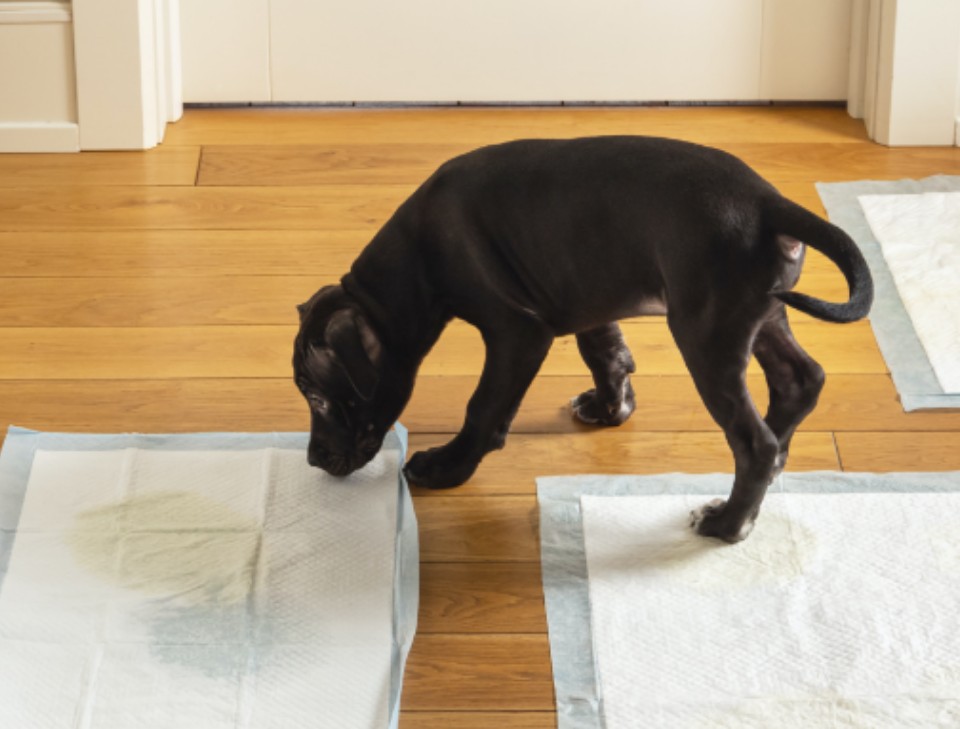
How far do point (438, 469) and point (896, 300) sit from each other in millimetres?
858

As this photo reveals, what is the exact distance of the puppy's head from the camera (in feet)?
6.62

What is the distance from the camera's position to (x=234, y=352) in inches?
98.3

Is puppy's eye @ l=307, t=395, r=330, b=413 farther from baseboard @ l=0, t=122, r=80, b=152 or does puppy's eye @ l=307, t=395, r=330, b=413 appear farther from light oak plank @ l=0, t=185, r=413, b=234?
baseboard @ l=0, t=122, r=80, b=152

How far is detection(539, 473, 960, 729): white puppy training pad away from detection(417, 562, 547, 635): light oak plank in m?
0.02

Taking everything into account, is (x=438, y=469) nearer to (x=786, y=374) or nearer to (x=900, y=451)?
(x=786, y=374)

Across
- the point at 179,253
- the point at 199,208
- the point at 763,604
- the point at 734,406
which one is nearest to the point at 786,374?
the point at 734,406

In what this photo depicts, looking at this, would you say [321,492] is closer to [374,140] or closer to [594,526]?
[594,526]

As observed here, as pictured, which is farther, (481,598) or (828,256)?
(481,598)

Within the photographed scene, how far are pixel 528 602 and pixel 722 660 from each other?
0.25 metres

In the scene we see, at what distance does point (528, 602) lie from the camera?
6.46 feet

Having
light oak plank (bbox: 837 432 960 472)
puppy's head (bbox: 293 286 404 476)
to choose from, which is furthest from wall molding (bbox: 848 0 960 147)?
puppy's head (bbox: 293 286 404 476)

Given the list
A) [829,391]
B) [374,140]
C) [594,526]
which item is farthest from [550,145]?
[374,140]

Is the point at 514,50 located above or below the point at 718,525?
above

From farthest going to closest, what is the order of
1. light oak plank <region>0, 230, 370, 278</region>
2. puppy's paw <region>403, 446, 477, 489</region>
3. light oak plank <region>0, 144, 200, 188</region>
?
light oak plank <region>0, 144, 200, 188</region> < light oak plank <region>0, 230, 370, 278</region> < puppy's paw <region>403, 446, 477, 489</region>
